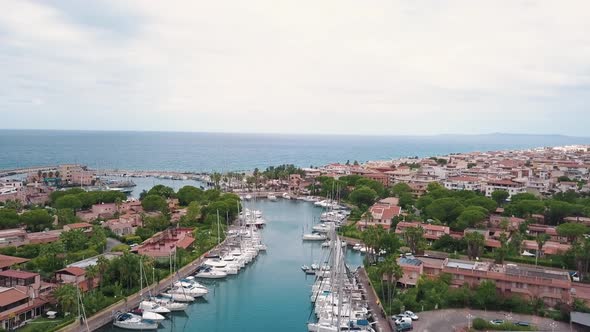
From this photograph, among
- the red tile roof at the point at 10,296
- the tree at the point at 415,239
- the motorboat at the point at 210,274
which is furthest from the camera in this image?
the tree at the point at 415,239

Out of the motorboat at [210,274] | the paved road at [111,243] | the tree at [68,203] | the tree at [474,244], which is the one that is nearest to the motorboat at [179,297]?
the motorboat at [210,274]

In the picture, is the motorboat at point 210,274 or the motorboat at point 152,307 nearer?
the motorboat at point 152,307

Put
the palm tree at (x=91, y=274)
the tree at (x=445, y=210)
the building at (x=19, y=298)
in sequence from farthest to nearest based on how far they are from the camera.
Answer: the tree at (x=445, y=210) < the palm tree at (x=91, y=274) < the building at (x=19, y=298)

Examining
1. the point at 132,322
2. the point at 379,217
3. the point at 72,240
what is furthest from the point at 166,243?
the point at 379,217

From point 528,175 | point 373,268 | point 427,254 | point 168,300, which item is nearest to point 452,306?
point 373,268

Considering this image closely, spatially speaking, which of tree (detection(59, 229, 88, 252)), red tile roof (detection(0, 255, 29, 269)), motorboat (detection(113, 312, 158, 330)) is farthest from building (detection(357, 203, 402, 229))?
red tile roof (detection(0, 255, 29, 269))

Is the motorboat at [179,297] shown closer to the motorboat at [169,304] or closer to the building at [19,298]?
the motorboat at [169,304]

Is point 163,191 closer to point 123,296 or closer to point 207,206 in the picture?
point 207,206
